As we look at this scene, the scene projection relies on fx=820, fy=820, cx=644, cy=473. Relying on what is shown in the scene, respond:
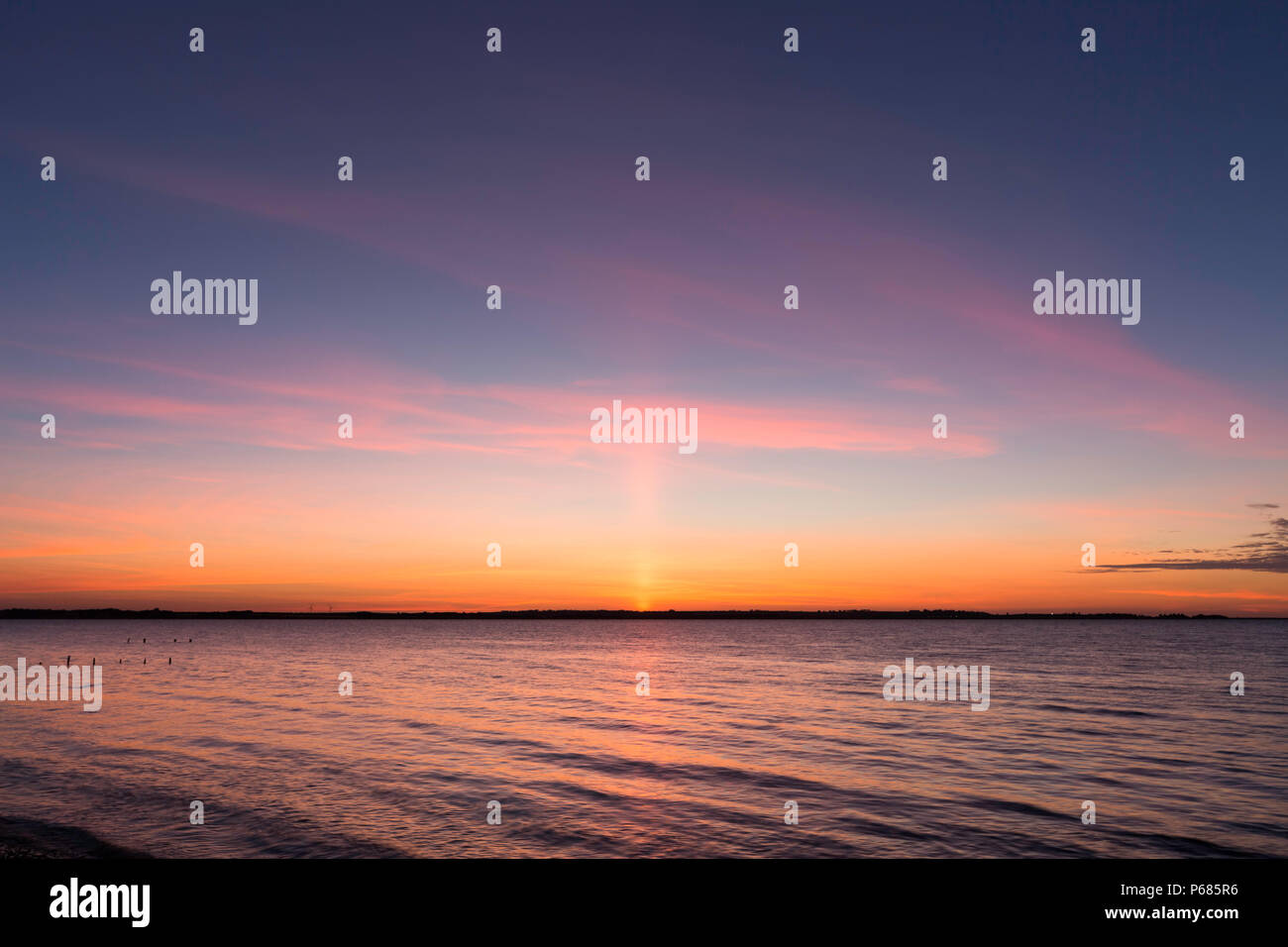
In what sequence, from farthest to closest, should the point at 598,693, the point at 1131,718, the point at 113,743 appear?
the point at 598,693 < the point at 1131,718 < the point at 113,743

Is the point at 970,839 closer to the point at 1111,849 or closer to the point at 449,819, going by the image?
the point at 1111,849

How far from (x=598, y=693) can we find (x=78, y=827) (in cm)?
4888

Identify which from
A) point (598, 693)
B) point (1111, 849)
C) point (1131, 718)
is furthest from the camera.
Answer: point (598, 693)

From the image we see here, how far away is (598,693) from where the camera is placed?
7075 centimetres

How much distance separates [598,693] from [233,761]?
128 feet
